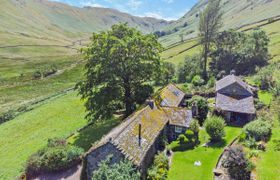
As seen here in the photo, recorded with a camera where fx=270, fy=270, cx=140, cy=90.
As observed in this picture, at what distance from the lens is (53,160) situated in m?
33.1

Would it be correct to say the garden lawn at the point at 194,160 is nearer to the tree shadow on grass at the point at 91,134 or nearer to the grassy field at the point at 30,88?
the tree shadow on grass at the point at 91,134

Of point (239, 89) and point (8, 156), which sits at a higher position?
point (239, 89)

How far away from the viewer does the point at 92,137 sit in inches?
1657

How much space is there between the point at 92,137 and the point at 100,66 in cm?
1113

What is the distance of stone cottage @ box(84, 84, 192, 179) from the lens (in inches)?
1072

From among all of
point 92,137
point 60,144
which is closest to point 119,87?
point 92,137

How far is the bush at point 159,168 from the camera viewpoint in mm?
28438

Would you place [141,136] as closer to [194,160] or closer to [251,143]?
[194,160]

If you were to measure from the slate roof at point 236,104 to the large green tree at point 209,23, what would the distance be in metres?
29.3

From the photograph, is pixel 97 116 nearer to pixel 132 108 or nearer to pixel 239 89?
pixel 132 108

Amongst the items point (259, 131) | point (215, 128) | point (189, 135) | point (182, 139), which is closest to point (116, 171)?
point (182, 139)

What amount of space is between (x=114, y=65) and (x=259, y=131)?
2245 centimetres

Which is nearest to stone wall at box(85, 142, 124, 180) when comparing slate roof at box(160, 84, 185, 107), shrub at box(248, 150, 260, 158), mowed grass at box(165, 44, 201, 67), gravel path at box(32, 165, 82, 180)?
gravel path at box(32, 165, 82, 180)

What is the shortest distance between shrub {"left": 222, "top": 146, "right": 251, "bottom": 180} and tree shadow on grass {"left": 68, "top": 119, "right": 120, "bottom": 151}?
1975cm
